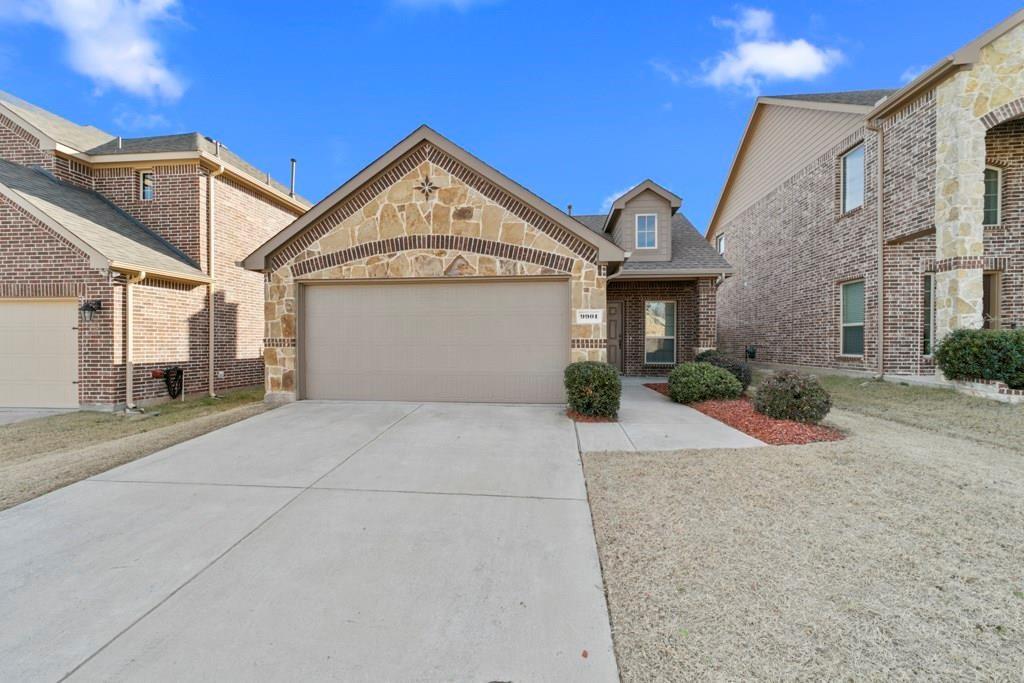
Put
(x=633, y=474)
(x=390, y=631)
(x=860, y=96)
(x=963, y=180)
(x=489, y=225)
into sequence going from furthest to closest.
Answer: (x=860, y=96)
(x=963, y=180)
(x=489, y=225)
(x=633, y=474)
(x=390, y=631)

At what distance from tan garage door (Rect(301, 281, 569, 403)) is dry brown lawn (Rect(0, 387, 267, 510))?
1.73 m

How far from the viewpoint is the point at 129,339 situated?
9.02m

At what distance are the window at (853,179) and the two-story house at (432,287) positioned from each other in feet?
27.3

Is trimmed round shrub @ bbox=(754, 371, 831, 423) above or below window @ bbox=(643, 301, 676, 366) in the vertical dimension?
below

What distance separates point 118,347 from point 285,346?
10.9ft

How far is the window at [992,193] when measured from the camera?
35.4ft

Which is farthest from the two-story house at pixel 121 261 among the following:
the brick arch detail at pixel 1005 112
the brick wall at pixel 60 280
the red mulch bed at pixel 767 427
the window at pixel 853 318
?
the brick arch detail at pixel 1005 112

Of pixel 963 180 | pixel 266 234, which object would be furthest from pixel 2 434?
pixel 963 180

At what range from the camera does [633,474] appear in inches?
183

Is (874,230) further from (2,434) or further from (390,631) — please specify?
(2,434)

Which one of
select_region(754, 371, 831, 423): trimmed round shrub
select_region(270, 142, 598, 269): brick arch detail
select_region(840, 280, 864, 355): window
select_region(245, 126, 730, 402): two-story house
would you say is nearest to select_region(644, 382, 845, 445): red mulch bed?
select_region(754, 371, 831, 423): trimmed round shrub

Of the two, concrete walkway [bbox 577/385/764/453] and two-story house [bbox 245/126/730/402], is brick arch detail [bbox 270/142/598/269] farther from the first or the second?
concrete walkway [bbox 577/385/764/453]

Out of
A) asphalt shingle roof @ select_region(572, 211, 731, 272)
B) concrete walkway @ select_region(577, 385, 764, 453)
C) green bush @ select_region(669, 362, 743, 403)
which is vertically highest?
asphalt shingle roof @ select_region(572, 211, 731, 272)

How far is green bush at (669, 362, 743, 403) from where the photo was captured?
8.72 meters
